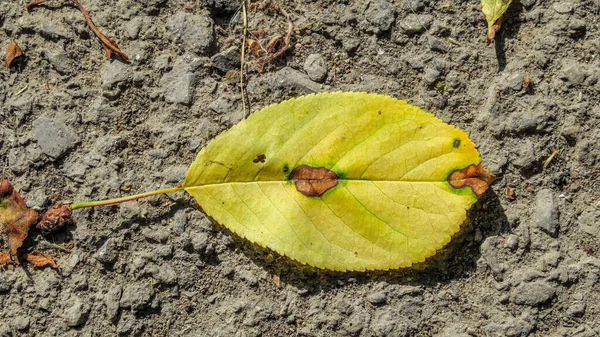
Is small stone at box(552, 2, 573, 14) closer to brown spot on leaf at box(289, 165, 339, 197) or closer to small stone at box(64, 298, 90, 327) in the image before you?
brown spot on leaf at box(289, 165, 339, 197)

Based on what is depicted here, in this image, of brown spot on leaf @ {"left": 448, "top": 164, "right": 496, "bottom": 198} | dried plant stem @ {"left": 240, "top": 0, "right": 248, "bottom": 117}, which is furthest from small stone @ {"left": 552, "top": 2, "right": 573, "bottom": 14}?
dried plant stem @ {"left": 240, "top": 0, "right": 248, "bottom": 117}

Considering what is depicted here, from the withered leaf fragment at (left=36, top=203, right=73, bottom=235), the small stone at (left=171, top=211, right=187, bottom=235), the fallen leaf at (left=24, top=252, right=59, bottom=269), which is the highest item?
the withered leaf fragment at (left=36, top=203, right=73, bottom=235)

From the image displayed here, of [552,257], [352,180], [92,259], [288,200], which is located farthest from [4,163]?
[552,257]

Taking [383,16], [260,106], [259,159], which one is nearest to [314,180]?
[259,159]

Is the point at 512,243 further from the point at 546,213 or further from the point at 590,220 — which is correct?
the point at 590,220

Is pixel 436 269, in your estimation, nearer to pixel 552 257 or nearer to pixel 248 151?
pixel 552 257
